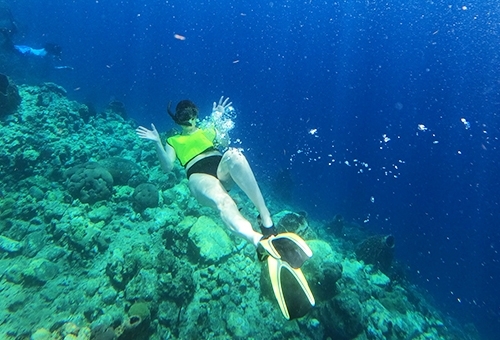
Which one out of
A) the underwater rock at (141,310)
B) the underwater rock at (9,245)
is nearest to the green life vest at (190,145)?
the underwater rock at (141,310)

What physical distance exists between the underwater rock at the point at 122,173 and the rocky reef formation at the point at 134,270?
0.03 m

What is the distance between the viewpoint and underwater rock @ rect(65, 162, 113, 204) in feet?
26.5

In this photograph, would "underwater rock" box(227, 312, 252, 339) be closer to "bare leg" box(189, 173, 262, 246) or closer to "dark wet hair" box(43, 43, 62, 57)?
"bare leg" box(189, 173, 262, 246)

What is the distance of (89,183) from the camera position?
322 inches

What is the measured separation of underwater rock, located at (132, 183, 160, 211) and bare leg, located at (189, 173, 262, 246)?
449cm

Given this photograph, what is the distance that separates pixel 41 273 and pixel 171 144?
166 inches

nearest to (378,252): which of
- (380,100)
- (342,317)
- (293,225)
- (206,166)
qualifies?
(293,225)

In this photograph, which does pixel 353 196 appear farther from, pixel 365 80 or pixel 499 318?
pixel 365 80

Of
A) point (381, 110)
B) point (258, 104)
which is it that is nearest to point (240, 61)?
point (258, 104)

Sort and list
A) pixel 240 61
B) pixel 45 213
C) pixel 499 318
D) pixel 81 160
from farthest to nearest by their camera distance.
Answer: pixel 240 61, pixel 499 318, pixel 81 160, pixel 45 213

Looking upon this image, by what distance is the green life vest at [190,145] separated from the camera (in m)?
4.72

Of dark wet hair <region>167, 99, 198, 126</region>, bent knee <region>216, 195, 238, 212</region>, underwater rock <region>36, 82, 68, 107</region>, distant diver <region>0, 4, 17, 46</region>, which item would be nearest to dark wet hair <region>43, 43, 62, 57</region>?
distant diver <region>0, 4, 17, 46</region>

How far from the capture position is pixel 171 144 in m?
4.87

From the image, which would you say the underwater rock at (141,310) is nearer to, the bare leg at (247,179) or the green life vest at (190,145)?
the green life vest at (190,145)
